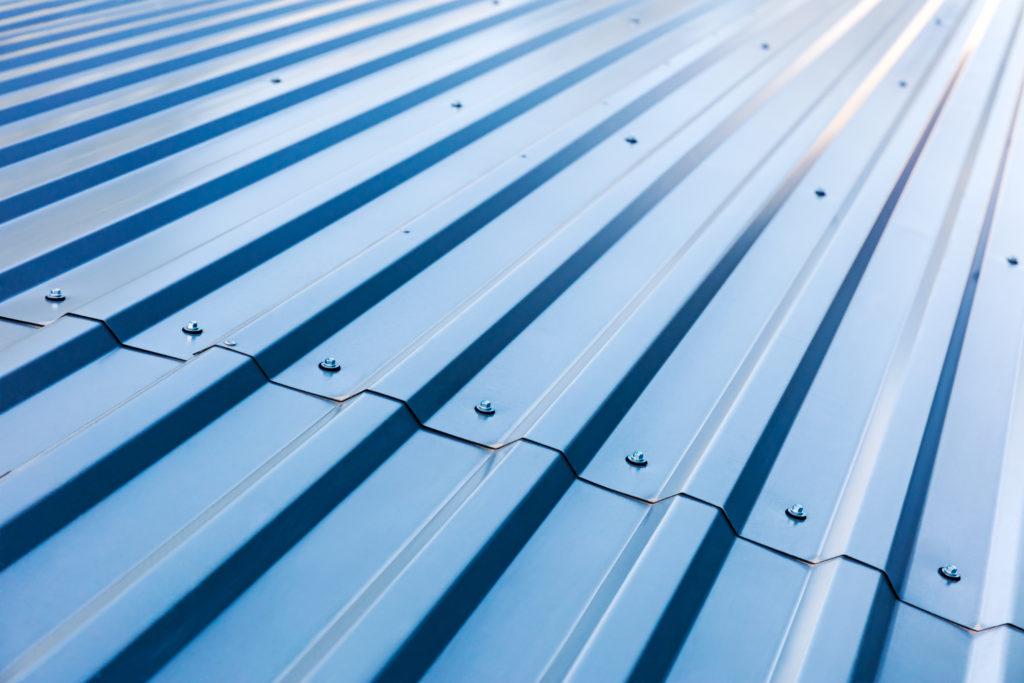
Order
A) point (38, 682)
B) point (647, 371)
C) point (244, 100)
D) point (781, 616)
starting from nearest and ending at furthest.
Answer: point (38, 682), point (781, 616), point (647, 371), point (244, 100)

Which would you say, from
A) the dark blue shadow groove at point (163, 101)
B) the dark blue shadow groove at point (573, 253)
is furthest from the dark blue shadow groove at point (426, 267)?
the dark blue shadow groove at point (163, 101)

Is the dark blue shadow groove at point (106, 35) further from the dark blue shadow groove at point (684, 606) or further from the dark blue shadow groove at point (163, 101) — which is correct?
the dark blue shadow groove at point (684, 606)

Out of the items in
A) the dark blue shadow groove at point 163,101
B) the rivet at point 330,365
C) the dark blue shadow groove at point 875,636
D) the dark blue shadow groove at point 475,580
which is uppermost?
the dark blue shadow groove at point 163,101

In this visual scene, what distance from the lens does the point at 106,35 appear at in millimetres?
3418

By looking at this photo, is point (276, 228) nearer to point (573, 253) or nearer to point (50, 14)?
point (573, 253)

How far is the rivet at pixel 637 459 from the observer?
151 cm

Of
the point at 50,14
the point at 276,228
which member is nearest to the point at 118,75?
the point at 50,14

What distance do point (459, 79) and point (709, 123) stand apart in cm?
82

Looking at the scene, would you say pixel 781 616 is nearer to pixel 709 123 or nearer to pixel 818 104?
pixel 709 123

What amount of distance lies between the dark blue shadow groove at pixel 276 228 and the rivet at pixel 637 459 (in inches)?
34.9

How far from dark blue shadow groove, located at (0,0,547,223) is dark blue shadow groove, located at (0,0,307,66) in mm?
884

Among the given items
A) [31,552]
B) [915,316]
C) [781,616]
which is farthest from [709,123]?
[31,552]

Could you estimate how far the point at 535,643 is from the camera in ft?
3.89

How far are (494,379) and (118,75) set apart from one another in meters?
1.99
